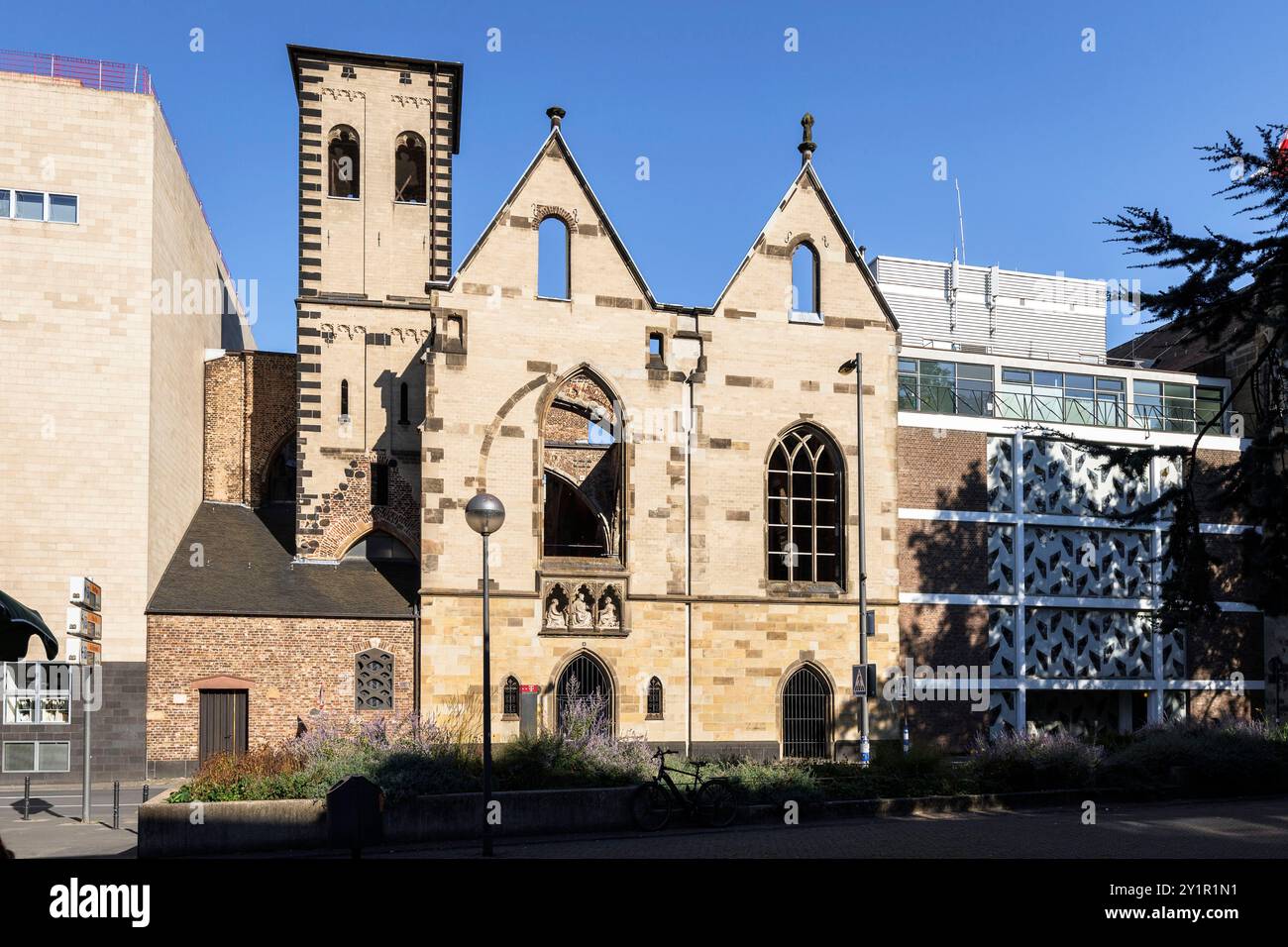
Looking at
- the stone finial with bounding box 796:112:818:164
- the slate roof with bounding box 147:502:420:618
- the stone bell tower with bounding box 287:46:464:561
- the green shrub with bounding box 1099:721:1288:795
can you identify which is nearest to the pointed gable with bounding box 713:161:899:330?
the stone finial with bounding box 796:112:818:164

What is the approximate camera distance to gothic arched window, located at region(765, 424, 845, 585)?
34031 mm

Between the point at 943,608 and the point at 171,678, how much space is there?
20.6 metres

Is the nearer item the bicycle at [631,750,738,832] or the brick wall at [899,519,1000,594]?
the bicycle at [631,750,738,832]

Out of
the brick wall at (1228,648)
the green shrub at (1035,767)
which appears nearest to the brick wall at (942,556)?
the brick wall at (1228,648)

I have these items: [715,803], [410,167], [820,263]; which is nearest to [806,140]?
[820,263]

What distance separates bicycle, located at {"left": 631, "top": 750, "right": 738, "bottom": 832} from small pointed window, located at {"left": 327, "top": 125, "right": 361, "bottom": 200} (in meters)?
24.5

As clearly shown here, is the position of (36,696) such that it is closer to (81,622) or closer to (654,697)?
(81,622)

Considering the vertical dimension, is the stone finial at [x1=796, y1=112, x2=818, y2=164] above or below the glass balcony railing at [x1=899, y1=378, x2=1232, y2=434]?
above

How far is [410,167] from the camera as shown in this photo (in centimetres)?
3888

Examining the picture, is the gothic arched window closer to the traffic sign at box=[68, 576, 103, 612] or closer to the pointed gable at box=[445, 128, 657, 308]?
the pointed gable at box=[445, 128, 657, 308]

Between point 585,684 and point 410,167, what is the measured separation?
17.2m

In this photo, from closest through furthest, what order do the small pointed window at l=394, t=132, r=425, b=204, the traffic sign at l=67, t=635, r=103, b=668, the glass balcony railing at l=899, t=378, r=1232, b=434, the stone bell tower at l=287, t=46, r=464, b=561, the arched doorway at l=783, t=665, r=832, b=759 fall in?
the traffic sign at l=67, t=635, r=103, b=668, the arched doorway at l=783, t=665, r=832, b=759, the stone bell tower at l=287, t=46, r=464, b=561, the glass balcony railing at l=899, t=378, r=1232, b=434, the small pointed window at l=394, t=132, r=425, b=204

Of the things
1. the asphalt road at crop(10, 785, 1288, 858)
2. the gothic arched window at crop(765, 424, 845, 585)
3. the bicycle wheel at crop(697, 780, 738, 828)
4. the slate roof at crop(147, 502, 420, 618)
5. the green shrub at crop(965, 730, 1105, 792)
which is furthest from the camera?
the gothic arched window at crop(765, 424, 845, 585)
